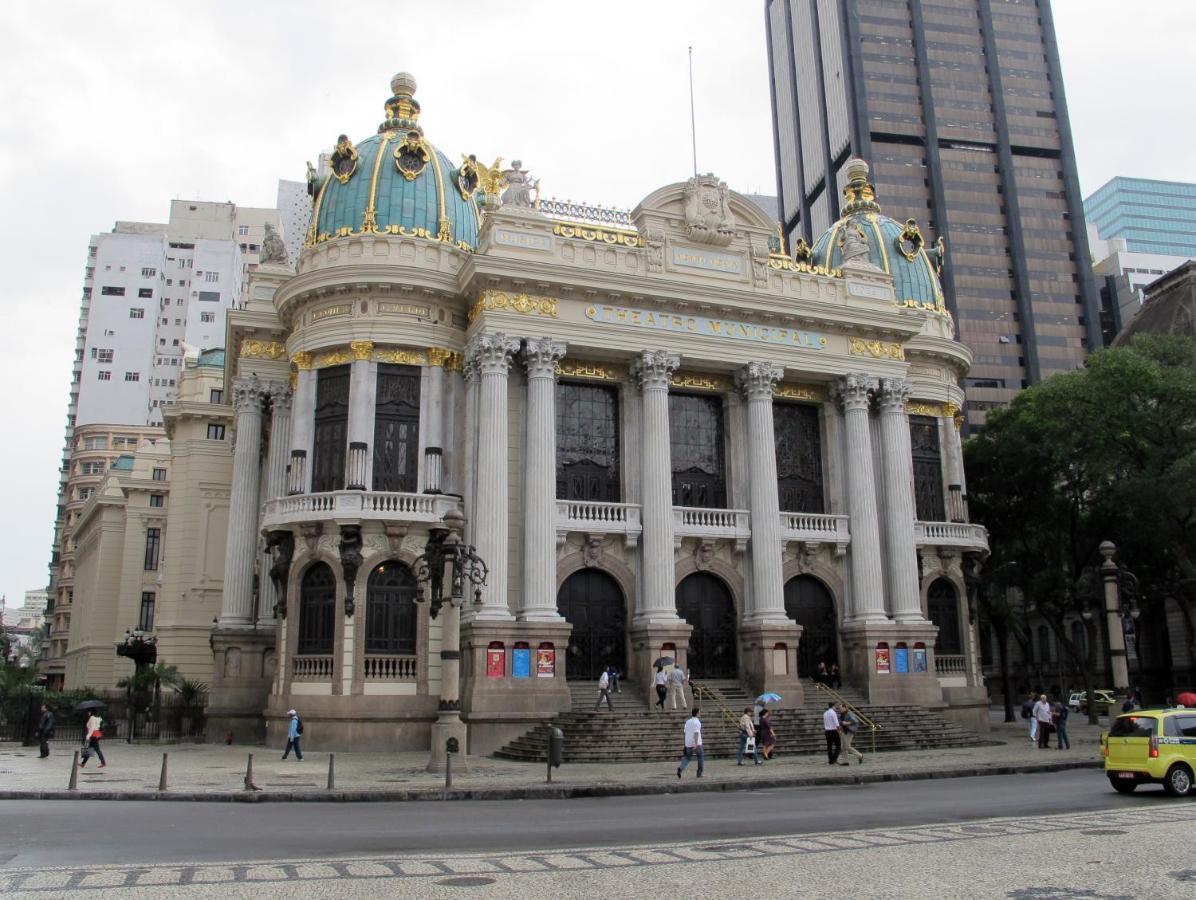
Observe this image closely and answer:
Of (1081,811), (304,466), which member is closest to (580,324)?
(304,466)

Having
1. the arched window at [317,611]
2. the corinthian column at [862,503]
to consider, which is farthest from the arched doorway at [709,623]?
the arched window at [317,611]

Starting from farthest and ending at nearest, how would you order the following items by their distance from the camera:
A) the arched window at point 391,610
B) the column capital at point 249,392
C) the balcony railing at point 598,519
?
the column capital at point 249,392 < the balcony railing at point 598,519 < the arched window at point 391,610

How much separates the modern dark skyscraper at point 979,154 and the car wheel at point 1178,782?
321 feet

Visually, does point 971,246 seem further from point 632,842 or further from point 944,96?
point 632,842

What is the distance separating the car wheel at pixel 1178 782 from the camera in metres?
19.3

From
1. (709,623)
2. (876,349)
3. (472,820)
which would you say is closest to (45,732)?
(472,820)

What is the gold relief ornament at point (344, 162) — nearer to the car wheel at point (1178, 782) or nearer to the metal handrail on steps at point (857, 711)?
the metal handrail on steps at point (857, 711)

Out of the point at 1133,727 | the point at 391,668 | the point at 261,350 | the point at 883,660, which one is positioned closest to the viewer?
the point at 1133,727

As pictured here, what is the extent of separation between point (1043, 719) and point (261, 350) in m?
32.5

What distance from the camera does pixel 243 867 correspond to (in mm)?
12438

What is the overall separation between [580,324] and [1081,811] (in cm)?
2520

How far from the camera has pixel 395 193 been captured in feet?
133

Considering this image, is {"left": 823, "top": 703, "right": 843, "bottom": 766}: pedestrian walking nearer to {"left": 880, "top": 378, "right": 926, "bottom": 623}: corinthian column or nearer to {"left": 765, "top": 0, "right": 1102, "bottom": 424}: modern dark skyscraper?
{"left": 880, "top": 378, "right": 926, "bottom": 623}: corinthian column

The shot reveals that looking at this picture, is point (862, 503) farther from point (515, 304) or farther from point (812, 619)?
point (515, 304)
